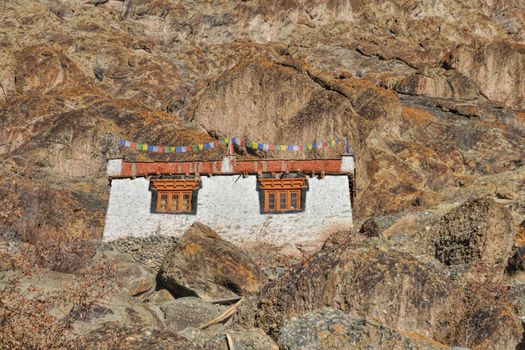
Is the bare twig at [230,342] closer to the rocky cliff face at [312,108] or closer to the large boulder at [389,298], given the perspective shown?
the large boulder at [389,298]

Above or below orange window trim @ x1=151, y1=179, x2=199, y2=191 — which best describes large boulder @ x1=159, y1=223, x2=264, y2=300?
below

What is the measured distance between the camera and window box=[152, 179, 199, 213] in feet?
101

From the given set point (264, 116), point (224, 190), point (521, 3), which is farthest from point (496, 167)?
point (521, 3)

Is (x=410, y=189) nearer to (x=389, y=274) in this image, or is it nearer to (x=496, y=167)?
(x=496, y=167)

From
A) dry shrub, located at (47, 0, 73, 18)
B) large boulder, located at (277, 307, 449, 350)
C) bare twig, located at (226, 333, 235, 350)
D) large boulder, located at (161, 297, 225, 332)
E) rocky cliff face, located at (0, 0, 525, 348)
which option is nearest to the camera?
large boulder, located at (277, 307, 449, 350)

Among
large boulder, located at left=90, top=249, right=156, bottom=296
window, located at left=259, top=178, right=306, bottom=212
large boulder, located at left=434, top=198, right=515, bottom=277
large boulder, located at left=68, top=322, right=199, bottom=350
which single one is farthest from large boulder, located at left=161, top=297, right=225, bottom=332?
window, located at left=259, top=178, right=306, bottom=212

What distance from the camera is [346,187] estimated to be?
30.6m

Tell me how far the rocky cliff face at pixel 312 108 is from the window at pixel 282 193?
453 cm

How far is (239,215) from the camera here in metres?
30.4

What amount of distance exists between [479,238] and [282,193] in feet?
41.9

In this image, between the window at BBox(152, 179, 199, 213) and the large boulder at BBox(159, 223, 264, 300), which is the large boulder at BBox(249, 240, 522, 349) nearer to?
the large boulder at BBox(159, 223, 264, 300)

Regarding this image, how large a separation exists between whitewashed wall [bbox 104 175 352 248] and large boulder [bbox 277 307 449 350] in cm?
1711

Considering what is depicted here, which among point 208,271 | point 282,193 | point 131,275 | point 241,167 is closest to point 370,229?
point 282,193

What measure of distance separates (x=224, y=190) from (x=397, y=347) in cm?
1987
